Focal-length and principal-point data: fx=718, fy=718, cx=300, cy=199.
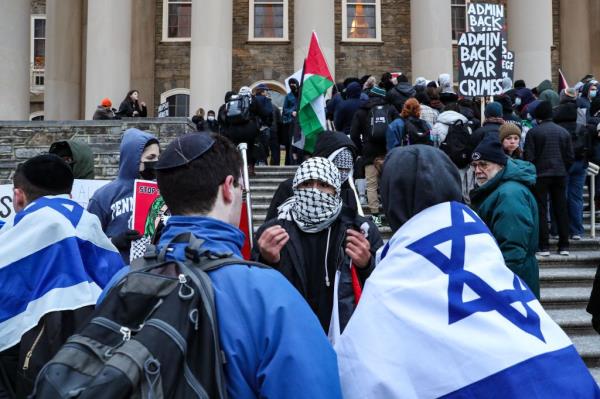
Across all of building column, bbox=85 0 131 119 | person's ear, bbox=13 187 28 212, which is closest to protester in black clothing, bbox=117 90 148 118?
building column, bbox=85 0 131 119

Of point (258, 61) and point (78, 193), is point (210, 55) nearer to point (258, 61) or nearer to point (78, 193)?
point (258, 61)

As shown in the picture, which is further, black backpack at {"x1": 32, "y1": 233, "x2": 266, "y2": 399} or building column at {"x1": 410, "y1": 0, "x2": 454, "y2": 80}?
building column at {"x1": 410, "y1": 0, "x2": 454, "y2": 80}

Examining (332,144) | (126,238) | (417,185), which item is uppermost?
(417,185)

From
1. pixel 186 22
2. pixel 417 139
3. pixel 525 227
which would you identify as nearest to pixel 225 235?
pixel 525 227

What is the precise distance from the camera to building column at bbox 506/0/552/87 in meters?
21.4

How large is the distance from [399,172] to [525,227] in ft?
8.54

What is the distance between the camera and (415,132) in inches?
410

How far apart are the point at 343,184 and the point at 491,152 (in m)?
1.13

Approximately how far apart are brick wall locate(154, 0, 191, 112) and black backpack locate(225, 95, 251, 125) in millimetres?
16250

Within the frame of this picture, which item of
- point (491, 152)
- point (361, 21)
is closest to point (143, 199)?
point (491, 152)

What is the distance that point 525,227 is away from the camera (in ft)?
16.3

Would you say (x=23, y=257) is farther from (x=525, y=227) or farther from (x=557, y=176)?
(x=557, y=176)

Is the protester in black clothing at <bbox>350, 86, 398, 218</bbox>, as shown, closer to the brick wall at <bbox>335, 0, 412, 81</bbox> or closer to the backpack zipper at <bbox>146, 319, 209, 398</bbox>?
the backpack zipper at <bbox>146, 319, 209, 398</bbox>

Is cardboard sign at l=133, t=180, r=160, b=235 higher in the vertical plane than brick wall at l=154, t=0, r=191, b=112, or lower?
higher
